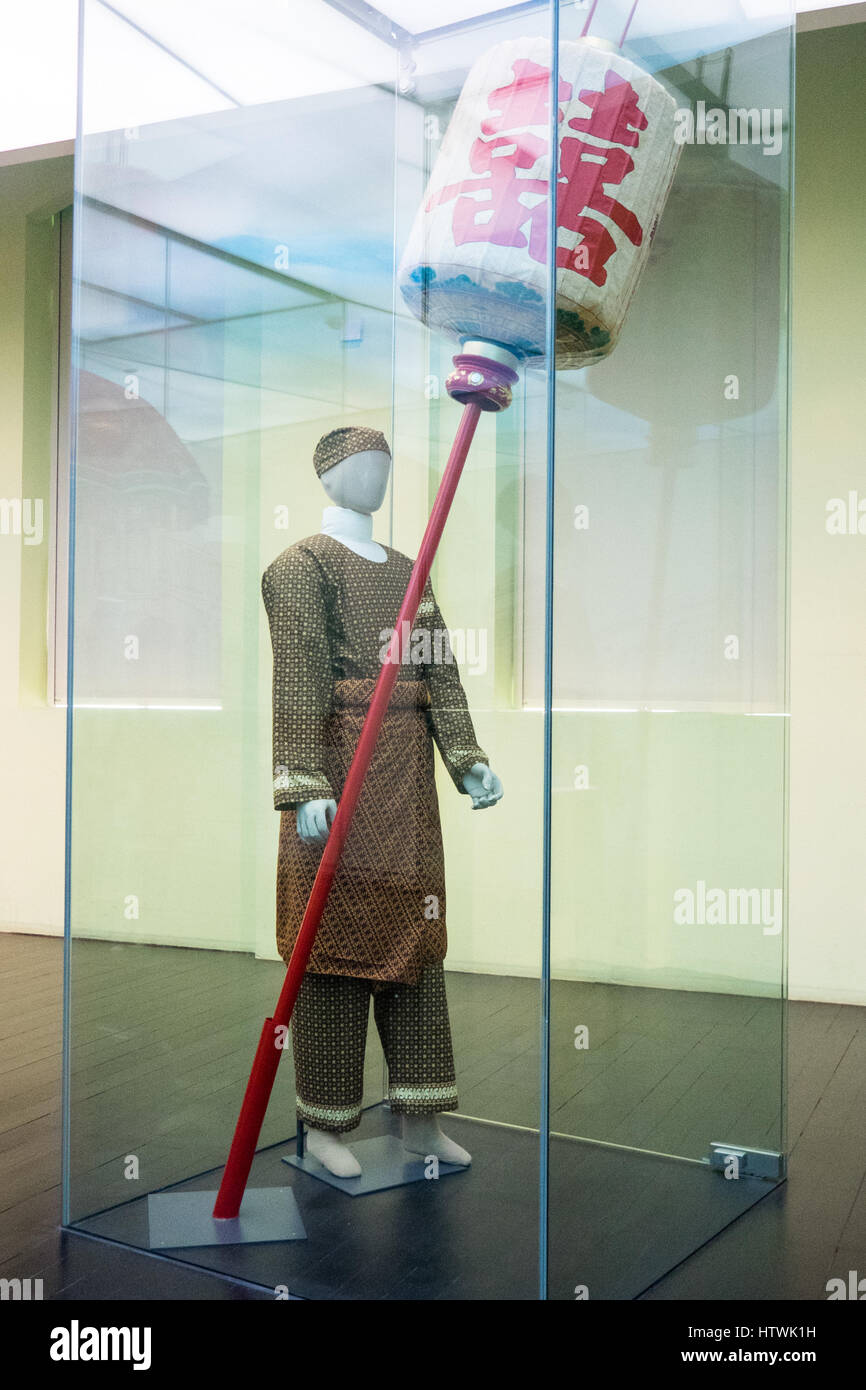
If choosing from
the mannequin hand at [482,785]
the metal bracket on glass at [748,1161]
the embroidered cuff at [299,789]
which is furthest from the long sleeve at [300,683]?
the metal bracket on glass at [748,1161]

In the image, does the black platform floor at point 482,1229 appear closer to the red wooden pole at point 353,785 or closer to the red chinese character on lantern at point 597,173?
the red wooden pole at point 353,785

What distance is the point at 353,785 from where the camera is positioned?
2033 millimetres

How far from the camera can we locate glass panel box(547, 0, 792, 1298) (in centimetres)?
191

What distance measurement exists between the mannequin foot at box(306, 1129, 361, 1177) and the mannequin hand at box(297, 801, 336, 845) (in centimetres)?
55

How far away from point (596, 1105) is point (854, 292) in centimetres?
298

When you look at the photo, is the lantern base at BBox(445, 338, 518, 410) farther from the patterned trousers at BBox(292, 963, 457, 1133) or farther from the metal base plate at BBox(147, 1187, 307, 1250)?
the metal base plate at BBox(147, 1187, 307, 1250)

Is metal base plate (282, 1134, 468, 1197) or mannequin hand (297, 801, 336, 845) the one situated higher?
mannequin hand (297, 801, 336, 845)

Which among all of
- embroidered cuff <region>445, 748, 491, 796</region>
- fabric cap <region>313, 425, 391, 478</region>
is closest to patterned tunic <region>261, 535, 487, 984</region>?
embroidered cuff <region>445, 748, 491, 796</region>

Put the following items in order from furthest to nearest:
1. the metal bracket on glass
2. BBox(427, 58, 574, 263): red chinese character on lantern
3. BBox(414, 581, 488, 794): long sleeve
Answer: the metal bracket on glass → BBox(414, 581, 488, 794): long sleeve → BBox(427, 58, 574, 263): red chinese character on lantern

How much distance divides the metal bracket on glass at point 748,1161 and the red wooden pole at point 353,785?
887 mm

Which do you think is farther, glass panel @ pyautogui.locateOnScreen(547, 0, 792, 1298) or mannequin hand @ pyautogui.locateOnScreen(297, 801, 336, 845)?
mannequin hand @ pyautogui.locateOnScreen(297, 801, 336, 845)

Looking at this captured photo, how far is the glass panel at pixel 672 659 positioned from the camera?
1.91 meters

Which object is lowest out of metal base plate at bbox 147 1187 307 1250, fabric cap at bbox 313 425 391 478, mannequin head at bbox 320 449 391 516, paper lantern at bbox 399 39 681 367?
metal base plate at bbox 147 1187 307 1250
